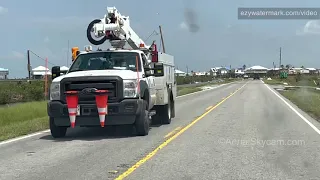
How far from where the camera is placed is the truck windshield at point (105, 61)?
44.6 ft

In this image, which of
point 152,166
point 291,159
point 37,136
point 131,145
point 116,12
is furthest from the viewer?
point 116,12

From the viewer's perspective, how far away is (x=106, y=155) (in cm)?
991

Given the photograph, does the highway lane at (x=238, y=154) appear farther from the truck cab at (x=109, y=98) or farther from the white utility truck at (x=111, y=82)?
the white utility truck at (x=111, y=82)

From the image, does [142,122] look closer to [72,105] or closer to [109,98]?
[109,98]

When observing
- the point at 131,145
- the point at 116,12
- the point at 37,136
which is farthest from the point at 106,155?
the point at 116,12

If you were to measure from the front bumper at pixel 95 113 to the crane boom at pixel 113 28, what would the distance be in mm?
3316

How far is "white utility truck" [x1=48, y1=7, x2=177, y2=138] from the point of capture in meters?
12.2

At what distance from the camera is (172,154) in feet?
32.8

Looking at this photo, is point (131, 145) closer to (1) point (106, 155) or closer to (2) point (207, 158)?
(1) point (106, 155)

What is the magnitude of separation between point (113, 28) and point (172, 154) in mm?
5990

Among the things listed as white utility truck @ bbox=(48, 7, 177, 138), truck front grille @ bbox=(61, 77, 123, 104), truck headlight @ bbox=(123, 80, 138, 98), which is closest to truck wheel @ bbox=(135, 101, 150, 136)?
white utility truck @ bbox=(48, 7, 177, 138)

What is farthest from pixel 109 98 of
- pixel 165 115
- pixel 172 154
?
pixel 165 115

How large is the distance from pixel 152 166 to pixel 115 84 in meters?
4.03
